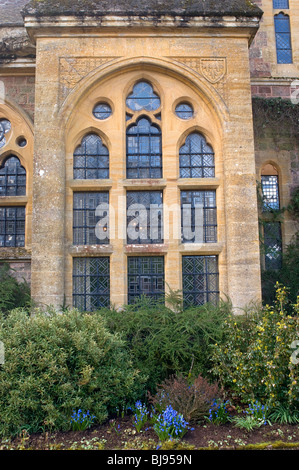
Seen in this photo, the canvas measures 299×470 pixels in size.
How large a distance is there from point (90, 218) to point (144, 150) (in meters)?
1.72

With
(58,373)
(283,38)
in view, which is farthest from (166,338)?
(283,38)

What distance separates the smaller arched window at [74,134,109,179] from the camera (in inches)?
348

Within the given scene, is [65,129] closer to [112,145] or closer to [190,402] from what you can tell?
[112,145]

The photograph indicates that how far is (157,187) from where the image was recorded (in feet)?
28.6

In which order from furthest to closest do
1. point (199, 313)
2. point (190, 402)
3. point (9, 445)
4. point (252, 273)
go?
point (252, 273) < point (199, 313) < point (190, 402) < point (9, 445)

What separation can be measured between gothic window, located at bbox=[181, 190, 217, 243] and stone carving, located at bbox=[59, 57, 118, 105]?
→ 116 inches

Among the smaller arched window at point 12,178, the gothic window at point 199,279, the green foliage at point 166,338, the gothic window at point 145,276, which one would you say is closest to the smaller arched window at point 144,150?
the gothic window at point 145,276

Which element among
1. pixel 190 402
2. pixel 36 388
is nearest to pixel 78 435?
pixel 36 388

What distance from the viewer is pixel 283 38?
39.0ft

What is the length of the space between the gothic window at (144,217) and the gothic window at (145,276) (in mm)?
362

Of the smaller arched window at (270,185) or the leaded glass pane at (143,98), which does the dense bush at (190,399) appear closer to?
the leaded glass pane at (143,98)

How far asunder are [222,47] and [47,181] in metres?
4.30

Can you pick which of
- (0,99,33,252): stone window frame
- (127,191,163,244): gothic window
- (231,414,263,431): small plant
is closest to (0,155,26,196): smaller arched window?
(0,99,33,252): stone window frame

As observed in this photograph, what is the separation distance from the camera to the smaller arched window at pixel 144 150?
29.1 feet
